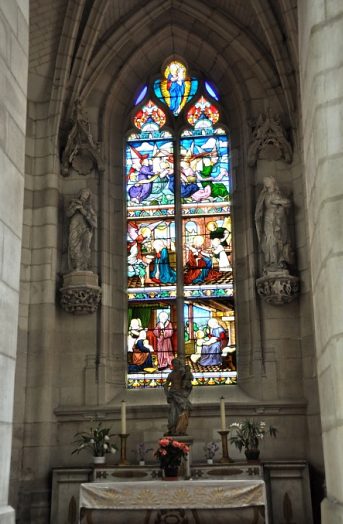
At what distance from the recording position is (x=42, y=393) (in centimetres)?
1078

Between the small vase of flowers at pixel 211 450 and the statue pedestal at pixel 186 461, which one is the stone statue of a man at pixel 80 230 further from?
the small vase of flowers at pixel 211 450

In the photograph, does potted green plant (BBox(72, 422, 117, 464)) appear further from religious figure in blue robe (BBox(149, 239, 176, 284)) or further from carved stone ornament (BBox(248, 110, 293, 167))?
carved stone ornament (BBox(248, 110, 293, 167))

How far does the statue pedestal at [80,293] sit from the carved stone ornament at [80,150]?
184cm

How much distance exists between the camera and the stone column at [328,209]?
434cm

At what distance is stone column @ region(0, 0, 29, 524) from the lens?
16.0 ft

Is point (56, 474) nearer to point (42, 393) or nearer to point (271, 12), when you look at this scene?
point (42, 393)

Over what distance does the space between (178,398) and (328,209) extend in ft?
19.8

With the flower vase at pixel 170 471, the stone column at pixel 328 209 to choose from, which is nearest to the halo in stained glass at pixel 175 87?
the flower vase at pixel 170 471

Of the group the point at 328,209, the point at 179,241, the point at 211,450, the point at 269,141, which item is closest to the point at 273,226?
the point at 269,141

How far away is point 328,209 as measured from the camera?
4453 millimetres

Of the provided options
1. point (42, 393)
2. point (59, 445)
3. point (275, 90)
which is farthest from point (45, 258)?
point (275, 90)

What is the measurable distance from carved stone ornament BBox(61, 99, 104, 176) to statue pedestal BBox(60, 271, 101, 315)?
1.84m

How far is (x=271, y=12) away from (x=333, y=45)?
24.0 ft

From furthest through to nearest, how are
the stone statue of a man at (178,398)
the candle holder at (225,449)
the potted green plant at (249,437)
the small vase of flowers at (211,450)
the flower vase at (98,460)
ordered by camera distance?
1. the small vase of flowers at (211,450)
2. the flower vase at (98,460)
3. the stone statue of a man at (178,398)
4. the potted green plant at (249,437)
5. the candle holder at (225,449)
